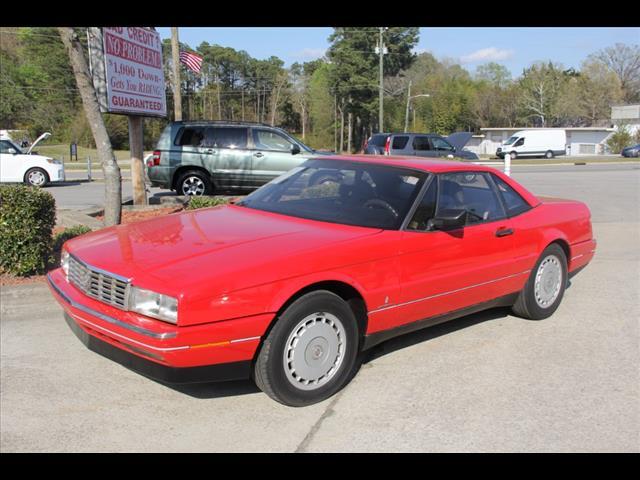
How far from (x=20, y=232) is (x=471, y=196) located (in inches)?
168

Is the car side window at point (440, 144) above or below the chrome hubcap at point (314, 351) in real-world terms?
above

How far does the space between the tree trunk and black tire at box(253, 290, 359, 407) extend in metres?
4.68

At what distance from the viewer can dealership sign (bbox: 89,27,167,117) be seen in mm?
8711

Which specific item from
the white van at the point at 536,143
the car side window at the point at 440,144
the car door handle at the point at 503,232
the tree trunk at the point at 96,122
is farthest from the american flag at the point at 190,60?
the white van at the point at 536,143

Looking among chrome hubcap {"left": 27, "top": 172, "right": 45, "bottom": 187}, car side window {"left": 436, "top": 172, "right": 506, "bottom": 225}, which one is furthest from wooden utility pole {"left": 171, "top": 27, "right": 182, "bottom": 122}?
car side window {"left": 436, "top": 172, "right": 506, "bottom": 225}

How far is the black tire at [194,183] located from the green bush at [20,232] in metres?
7.42

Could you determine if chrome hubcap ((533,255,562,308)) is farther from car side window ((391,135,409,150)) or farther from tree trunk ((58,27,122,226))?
car side window ((391,135,409,150))

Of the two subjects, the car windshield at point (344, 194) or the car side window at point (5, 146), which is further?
the car side window at point (5, 146)

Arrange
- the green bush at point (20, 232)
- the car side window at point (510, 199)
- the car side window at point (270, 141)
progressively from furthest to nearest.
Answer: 1. the car side window at point (270, 141)
2. the green bush at point (20, 232)
3. the car side window at point (510, 199)

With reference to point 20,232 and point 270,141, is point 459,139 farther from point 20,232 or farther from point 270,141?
point 20,232

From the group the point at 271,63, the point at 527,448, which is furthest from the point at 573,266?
the point at 271,63

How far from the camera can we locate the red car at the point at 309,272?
10.4ft

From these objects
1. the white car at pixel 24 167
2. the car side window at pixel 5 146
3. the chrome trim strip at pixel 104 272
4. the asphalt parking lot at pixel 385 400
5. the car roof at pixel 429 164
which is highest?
the car side window at pixel 5 146

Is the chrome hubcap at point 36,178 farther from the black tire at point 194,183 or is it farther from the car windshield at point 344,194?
the car windshield at point 344,194
